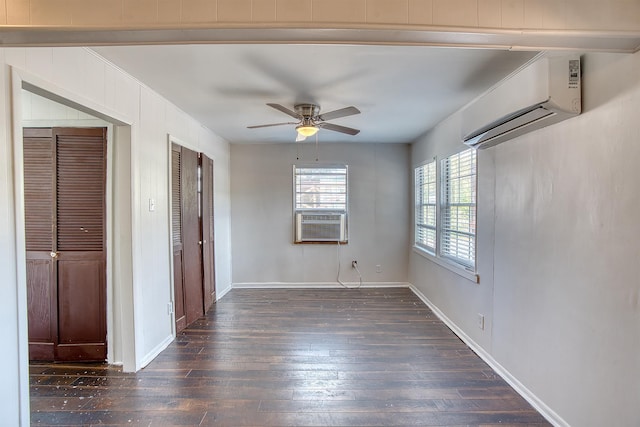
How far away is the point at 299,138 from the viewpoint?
132 inches

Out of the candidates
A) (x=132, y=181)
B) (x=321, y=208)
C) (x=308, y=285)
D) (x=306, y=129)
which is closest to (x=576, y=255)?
(x=306, y=129)

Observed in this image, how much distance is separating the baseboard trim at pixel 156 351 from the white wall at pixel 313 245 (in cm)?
213

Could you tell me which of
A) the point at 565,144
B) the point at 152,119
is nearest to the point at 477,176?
the point at 565,144

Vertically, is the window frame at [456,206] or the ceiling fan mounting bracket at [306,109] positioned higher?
the ceiling fan mounting bracket at [306,109]

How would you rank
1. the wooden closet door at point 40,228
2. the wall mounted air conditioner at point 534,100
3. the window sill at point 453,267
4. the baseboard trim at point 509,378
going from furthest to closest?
the window sill at point 453,267 → the wooden closet door at point 40,228 → the baseboard trim at point 509,378 → the wall mounted air conditioner at point 534,100

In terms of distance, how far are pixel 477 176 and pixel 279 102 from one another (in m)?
2.05

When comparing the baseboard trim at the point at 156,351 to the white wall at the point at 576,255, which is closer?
the white wall at the point at 576,255

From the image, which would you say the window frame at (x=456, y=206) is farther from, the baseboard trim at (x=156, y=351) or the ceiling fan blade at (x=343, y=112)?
the baseboard trim at (x=156, y=351)

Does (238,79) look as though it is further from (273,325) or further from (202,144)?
(273,325)

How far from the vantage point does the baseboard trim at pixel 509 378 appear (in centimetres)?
195

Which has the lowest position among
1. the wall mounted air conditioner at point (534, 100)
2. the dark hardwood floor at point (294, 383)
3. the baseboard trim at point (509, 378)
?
the dark hardwood floor at point (294, 383)

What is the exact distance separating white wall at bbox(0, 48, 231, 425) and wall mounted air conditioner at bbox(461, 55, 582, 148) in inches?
113

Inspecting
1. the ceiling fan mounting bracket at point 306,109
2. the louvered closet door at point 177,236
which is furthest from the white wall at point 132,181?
the ceiling fan mounting bracket at point 306,109

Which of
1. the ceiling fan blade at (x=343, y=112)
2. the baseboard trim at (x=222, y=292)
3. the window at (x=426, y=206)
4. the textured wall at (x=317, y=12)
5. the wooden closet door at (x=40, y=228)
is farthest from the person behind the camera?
the baseboard trim at (x=222, y=292)
